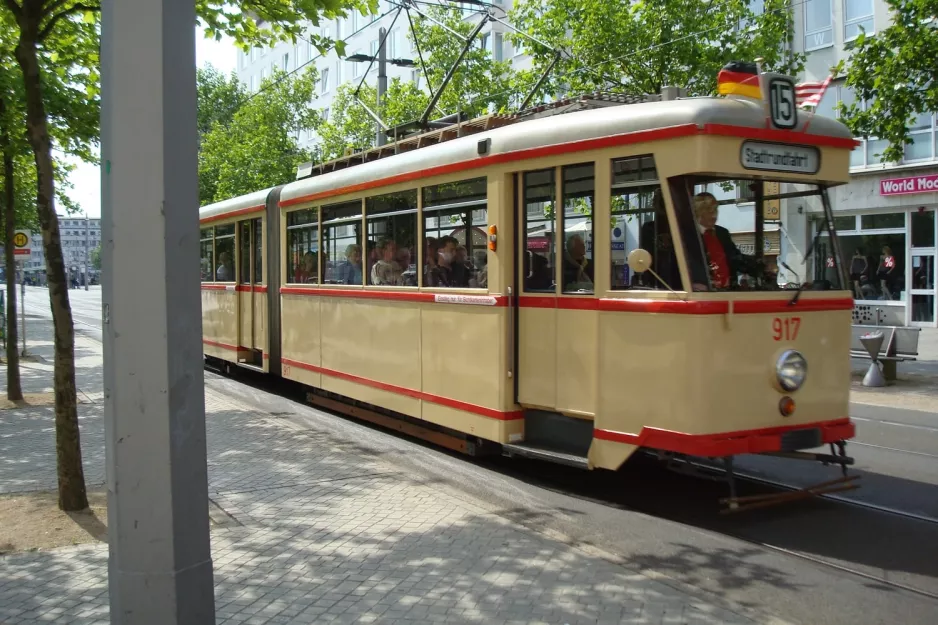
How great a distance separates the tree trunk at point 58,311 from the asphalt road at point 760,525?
2903mm

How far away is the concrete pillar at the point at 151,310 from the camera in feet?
11.2

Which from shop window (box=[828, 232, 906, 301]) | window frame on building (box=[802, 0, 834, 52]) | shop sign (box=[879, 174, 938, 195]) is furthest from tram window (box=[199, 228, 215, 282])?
window frame on building (box=[802, 0, 834, 52])

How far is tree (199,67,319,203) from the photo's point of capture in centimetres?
3462

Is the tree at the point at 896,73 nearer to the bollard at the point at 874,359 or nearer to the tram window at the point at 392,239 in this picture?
the bollard at the point at 874,359

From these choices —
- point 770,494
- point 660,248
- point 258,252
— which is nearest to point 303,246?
→ point 258,252

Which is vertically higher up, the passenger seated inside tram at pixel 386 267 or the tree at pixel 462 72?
the tree at pixel 462 72

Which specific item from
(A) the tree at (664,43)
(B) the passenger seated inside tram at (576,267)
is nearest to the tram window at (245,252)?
(A) the tree at (664,43)

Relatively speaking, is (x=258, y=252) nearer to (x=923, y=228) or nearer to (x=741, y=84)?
(x=741, y=84)

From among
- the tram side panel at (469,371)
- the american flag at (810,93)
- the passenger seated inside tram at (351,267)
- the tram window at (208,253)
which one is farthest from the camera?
the tram window at (208,253)

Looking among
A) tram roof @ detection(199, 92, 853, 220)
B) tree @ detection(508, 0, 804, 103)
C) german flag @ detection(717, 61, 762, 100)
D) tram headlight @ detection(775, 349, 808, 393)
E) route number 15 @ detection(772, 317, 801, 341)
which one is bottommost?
tram headlight @ detection(775, 349, 808, 393)

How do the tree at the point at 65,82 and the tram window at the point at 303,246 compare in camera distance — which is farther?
the tram window at the point at 303,246

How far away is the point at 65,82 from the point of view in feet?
36.6

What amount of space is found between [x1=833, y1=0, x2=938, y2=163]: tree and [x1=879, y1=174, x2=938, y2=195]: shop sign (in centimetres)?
1041

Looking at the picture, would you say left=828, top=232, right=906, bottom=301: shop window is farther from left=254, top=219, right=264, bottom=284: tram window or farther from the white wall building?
left=254, top=219, right=264, bottom=284: tram window
